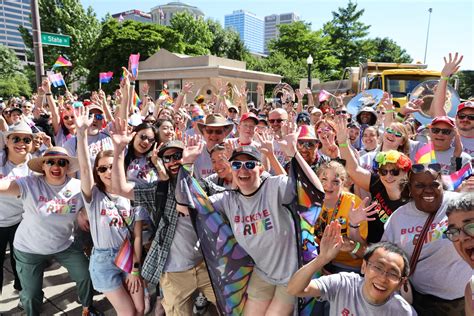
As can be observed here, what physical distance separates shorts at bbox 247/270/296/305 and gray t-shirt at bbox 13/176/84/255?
1.91m

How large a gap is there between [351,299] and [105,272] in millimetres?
2103

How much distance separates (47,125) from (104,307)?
402 cm

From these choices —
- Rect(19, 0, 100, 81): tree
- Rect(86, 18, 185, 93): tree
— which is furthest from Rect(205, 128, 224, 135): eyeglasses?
Rect(19, 0, 100, 81): tree

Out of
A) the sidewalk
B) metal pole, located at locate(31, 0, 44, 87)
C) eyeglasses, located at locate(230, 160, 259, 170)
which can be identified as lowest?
the sidewalk

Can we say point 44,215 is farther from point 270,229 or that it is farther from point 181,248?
point 270,229

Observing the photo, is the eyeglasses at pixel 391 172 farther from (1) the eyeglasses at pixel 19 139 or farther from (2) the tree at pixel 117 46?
(2) the tree at pixel 117 46

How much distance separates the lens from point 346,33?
4116 cm

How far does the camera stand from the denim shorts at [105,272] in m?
2.81

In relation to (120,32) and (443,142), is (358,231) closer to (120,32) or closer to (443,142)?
(443,142)

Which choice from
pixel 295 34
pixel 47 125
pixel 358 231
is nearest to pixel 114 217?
pixel 358 231

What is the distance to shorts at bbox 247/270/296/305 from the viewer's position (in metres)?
2.41

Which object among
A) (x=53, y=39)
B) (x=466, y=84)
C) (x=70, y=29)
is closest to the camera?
(x=53, y=39)

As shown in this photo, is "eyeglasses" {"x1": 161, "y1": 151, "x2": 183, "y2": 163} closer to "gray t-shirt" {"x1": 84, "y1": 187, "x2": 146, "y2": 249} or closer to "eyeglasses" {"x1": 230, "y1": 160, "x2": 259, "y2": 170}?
"eyeglasses" {"x1": 230, "y1": 160, "x2": 259, "y2": 170}

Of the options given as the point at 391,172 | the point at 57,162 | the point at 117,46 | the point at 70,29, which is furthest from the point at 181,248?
the point at 70,29
